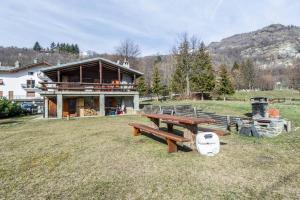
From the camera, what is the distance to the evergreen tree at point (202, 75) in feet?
140

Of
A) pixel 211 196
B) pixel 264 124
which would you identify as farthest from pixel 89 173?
pixel 264 124

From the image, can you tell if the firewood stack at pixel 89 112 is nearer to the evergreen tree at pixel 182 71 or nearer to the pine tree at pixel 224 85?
the evergreen tree at pixel 182 71

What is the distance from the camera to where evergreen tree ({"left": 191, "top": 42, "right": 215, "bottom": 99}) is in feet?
140

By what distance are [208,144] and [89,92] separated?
17.0 m

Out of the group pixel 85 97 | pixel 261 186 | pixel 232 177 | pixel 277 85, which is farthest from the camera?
pixel 277 85

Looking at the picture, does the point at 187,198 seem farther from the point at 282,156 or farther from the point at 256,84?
the point at 256,84

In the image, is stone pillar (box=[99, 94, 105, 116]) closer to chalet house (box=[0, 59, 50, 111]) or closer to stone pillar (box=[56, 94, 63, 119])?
stone pillar (box=[56, 94, 63, 119])

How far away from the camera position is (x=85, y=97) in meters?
23.7

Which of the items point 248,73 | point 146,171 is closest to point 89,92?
point 146,171

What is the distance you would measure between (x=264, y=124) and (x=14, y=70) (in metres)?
52.9

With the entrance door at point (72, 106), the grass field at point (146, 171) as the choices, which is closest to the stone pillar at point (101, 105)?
the entrance door at point (72, 106)

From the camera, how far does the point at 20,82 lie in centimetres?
5166

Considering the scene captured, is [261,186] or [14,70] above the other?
[14,70]

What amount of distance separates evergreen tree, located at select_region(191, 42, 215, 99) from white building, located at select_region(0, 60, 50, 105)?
32.8 metres
